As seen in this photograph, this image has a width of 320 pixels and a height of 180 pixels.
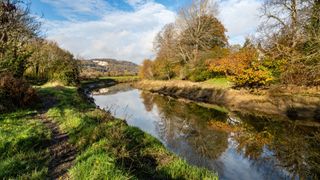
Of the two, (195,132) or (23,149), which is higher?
(23,149)

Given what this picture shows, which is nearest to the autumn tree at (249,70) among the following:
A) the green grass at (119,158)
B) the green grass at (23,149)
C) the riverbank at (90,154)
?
the riverbank at (90,154)

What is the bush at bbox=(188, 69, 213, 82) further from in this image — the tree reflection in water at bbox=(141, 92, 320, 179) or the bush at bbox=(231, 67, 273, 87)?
the tree reflection in water at bbox=(141, 92, 320, 179)

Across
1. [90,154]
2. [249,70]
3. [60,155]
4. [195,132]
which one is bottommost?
[195,132]

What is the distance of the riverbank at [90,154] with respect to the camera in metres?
6.91

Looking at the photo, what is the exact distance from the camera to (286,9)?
85.2 feet

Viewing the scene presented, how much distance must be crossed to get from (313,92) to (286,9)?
26.6 feet

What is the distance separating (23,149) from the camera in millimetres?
8688

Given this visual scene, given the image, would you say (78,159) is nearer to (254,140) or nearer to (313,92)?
(254,140)

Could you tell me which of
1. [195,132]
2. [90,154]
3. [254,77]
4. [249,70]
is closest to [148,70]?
[249,70]

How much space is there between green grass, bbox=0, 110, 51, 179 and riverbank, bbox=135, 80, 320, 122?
17.7 meters

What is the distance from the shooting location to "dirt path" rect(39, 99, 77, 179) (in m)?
7.24

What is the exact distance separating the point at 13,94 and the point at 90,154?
35.0 ft

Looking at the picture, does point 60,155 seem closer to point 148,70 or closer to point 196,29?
point 196,29

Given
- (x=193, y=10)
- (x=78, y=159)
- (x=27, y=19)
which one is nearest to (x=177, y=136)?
(x=78, y=159)
